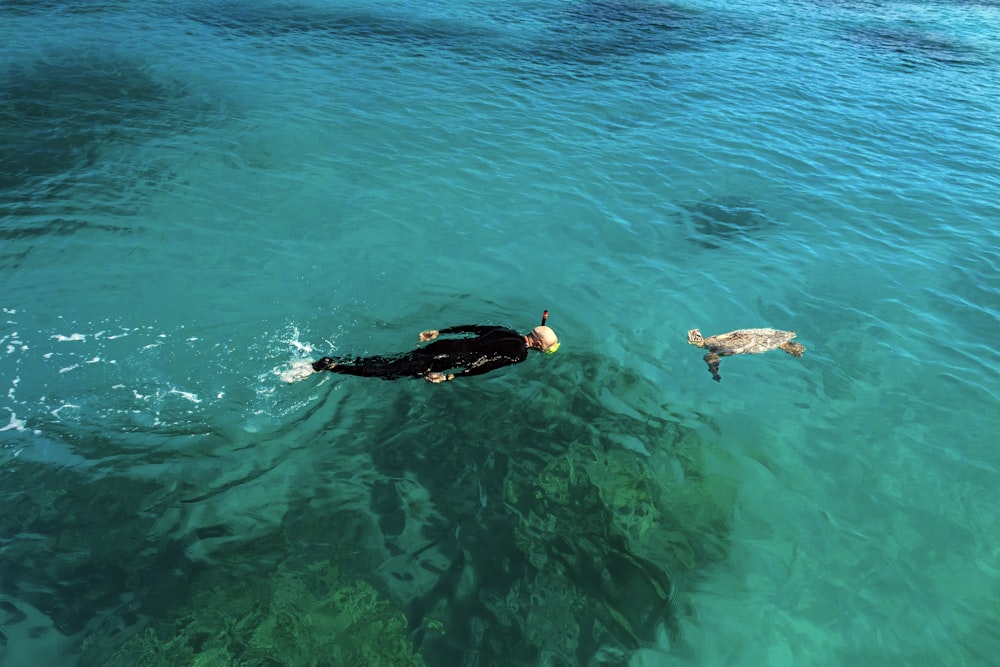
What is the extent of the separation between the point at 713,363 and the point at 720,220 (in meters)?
7.79

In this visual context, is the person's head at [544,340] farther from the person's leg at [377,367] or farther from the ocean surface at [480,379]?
the person's leg at [377,367]

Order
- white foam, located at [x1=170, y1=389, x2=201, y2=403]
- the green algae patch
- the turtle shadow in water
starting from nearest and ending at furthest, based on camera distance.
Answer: the green algae patch
white foam, located at [x1=170, y1=389, x2=201, y2=403]
the turtle shadow in water

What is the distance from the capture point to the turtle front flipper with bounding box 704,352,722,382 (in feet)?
47.2

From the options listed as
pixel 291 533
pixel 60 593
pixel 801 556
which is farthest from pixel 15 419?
pixel 801 556

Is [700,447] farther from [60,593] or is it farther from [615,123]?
[615,123]

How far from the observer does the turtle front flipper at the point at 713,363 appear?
14.4m

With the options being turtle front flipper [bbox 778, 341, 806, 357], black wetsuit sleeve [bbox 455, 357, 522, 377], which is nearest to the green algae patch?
black wetsuit sleeve [bbox 455, 357, 522, 377]

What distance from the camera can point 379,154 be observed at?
71.2ft

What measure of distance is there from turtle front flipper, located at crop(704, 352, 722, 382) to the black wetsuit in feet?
15.8

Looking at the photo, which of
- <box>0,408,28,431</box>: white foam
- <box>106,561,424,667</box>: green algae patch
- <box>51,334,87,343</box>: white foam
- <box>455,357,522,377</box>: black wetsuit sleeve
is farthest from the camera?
<box>51,334,87,343</box>: white foam

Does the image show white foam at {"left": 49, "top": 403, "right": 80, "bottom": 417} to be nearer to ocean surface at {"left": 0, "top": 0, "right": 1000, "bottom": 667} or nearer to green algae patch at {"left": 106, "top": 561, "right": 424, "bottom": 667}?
ocean surface at {"left": 0, "top": 0, "right": 1000, "bottom": 667}

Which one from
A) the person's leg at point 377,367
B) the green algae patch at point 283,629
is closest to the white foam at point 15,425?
the green algae patch at point 283,629

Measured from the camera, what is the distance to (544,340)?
43.2 ft

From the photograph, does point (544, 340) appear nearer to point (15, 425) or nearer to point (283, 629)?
point (283, 629)
